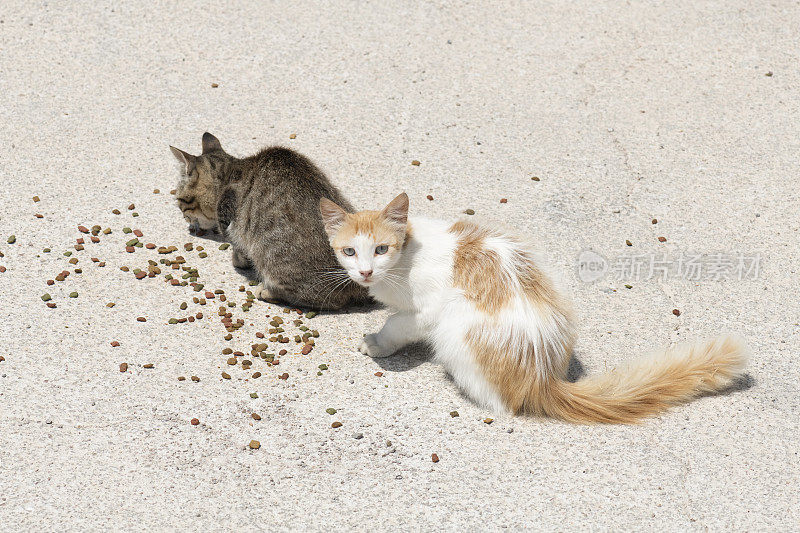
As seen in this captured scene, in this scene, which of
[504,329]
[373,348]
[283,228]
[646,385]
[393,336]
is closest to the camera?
[504,329]

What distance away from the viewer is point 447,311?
4188 mm

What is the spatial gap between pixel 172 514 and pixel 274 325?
1490 millimetres

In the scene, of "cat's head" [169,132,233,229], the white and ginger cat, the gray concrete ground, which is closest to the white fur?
the white and ginger cat

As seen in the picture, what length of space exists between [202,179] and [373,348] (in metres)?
1.78

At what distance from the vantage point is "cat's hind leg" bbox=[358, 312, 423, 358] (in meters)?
4.38

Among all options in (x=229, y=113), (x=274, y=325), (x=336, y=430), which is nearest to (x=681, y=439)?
(x=336, y=430)

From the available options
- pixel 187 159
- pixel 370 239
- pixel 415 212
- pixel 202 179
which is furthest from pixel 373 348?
pixel 187 159

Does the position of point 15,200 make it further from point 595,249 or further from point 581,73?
point 581,73

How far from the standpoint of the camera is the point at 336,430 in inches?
162

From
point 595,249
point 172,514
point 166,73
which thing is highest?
point 166,73

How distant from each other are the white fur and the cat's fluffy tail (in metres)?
0.19

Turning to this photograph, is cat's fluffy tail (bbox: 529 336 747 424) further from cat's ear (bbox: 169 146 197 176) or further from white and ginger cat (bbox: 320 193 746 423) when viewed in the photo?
cat's ear (bbox: 169 146 197 176)

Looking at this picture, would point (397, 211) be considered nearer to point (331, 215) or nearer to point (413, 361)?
point (331, 215)

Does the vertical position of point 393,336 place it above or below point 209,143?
below
